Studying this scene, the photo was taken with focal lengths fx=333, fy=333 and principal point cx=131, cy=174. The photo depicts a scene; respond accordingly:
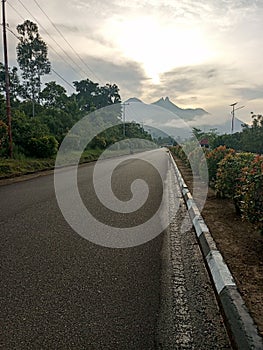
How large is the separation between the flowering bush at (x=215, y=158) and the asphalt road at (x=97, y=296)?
18.0 feet

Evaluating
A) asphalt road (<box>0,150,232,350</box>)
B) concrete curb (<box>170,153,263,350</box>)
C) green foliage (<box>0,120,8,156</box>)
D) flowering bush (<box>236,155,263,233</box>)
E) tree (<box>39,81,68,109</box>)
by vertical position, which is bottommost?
asphalt road (<box>0,150,232,350</box>)

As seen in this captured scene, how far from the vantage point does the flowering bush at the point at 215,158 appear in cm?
1029

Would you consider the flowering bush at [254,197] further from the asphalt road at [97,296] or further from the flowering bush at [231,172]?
the flowering bush at [231,172]

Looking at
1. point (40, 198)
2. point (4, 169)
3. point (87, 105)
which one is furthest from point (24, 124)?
point (87, 105)

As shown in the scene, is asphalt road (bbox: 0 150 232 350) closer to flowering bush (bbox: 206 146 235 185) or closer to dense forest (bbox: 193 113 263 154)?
flowering bush (bbox: 206 146 235 185)

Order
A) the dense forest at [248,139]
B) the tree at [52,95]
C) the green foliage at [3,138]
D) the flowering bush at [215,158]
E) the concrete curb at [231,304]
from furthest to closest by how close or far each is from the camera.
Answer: the tree at [52,95] < the dense forest at [248,139] < the green foliage at [3,138] < the flowering bush at [215,158] < the concrete curb at [231,304]

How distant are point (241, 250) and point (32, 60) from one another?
46574 mm

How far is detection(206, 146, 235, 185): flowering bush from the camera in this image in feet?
33.7

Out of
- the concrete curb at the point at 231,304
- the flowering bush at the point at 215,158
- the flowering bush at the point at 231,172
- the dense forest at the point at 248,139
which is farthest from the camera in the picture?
the dense forest at the point at 248,139

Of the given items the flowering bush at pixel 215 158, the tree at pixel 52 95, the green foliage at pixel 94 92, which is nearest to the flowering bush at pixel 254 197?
the flowering bush at pixel 215 158

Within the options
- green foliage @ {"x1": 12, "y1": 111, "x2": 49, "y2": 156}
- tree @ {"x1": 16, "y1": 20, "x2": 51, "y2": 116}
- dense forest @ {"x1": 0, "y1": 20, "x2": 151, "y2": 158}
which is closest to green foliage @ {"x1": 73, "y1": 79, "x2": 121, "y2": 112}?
dense forest @ {"x1": 0, "y1": 20, "x2": 151, "y2": 158}

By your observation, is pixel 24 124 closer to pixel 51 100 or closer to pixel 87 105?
pixel 51 100

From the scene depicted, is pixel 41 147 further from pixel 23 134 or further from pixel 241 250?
pixel 241 250

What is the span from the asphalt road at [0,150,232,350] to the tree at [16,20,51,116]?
1633 inches
